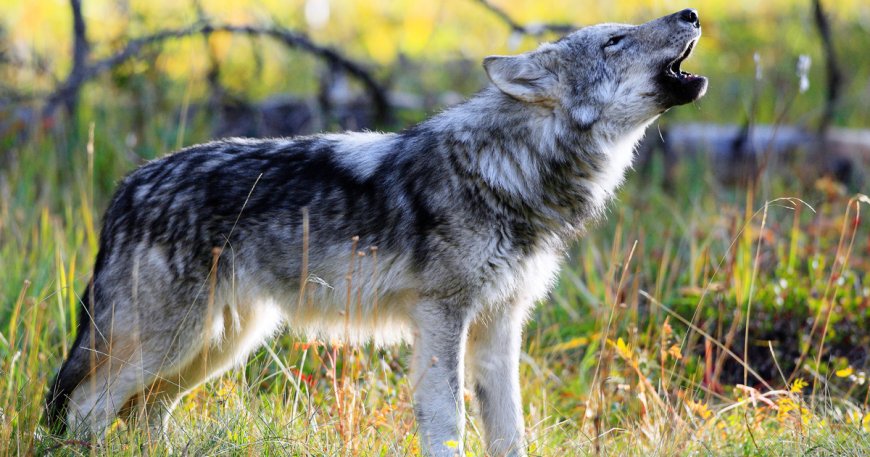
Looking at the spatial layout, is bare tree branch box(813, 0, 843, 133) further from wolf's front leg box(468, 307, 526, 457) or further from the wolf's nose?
wolf's front leg box(468, 307, 526, 457)

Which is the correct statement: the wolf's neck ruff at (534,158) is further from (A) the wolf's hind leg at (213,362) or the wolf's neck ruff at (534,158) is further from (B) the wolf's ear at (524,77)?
(A) the wolf's hind leg at (213,362)

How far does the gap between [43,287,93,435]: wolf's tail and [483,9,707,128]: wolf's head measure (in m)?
2.00

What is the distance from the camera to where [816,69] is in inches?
409

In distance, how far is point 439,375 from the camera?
11.7 feet

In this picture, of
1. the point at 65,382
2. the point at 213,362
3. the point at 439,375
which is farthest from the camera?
the point at 213,362

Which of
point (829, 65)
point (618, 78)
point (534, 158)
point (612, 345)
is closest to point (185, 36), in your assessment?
point (534, 158)

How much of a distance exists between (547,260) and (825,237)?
10.7 ft

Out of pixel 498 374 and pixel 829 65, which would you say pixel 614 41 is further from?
pixel 829 65

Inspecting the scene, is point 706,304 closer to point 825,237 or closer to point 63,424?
point 825,237

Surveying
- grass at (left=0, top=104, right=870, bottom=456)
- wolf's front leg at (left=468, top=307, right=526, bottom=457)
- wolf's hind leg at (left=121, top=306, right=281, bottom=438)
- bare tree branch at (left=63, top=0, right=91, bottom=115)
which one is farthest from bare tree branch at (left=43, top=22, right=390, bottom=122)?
wolf's front leg at (left=468, top=307, right=526, bottom=457)

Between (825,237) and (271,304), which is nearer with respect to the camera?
(271,304)

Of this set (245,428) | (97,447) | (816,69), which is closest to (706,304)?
(245,428)

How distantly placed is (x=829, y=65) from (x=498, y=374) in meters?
5.48

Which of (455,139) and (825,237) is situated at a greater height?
(455,139)
